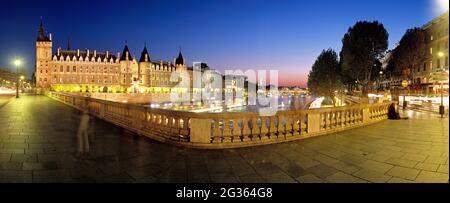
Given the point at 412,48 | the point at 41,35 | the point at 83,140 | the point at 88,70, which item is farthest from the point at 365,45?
the point at 41,35

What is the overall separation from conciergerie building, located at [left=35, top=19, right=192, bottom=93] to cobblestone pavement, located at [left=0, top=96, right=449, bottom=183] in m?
81.4

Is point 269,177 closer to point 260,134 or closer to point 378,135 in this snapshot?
point 260,134

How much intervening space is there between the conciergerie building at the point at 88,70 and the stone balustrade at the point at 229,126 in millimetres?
79984

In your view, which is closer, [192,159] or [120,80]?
[192,159]

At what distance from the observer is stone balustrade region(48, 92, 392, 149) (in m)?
6.16

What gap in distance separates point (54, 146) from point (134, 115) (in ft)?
8.23

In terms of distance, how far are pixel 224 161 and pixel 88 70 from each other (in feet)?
336

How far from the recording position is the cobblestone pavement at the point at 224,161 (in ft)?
13.8

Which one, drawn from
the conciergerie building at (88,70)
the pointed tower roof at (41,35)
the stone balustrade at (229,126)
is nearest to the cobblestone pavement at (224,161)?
the stone balustrade at (229,126)

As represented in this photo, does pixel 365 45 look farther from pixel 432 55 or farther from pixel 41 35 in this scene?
pixel 41 35

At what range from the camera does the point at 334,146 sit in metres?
6.42

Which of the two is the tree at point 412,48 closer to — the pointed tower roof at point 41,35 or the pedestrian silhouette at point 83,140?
the pedestrian silhouette at point 83,140
